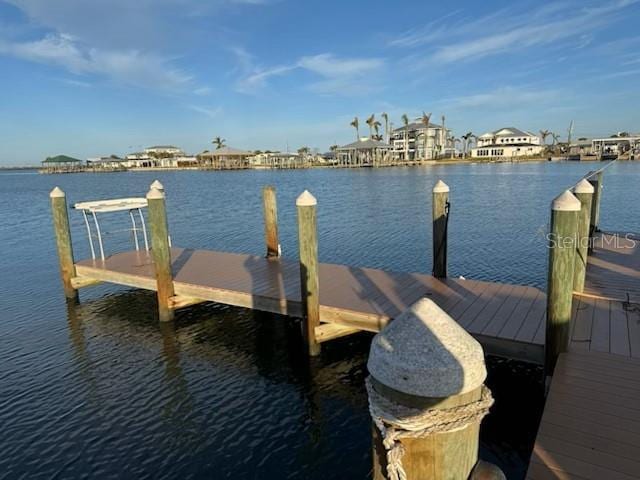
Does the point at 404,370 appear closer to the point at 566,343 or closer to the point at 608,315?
the point at 566,343

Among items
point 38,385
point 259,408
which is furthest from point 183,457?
point 38,385

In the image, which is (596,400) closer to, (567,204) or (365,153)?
(567,204)

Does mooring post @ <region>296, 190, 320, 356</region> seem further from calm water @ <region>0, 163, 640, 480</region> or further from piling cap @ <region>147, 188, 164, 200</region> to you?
piling cap @ <region>147, 188, 164, 200</region>

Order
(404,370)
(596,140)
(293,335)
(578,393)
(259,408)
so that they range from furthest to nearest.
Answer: (596,140) → (293,335) → (259,408) → (578,393) → (404,370)

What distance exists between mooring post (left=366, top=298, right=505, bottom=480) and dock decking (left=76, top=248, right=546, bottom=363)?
165 inches

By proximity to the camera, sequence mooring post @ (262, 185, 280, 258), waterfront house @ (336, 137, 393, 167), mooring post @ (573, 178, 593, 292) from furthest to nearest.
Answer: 1. waterfront house @ (336, 137, 393, 167)
2. mooring post @ (262, 185, 280, 258)
3. mooring post @ (573, 178, 593, 292)

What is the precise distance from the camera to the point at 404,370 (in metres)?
2.20

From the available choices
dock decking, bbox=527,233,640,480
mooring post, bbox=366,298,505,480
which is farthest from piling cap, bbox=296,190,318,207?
mooring post, bbox=366,298,505,480

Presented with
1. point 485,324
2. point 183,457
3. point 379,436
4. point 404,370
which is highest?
point 404,370

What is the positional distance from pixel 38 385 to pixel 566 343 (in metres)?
8.72

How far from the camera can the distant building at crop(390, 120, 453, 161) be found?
4205 inches

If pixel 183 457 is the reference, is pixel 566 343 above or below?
above

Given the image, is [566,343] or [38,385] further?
[38,385]

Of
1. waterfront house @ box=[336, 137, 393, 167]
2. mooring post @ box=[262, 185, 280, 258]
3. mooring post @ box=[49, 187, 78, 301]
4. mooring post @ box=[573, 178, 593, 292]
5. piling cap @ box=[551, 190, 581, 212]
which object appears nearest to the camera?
piling cap @ box=[551, 190, 581, 212]
